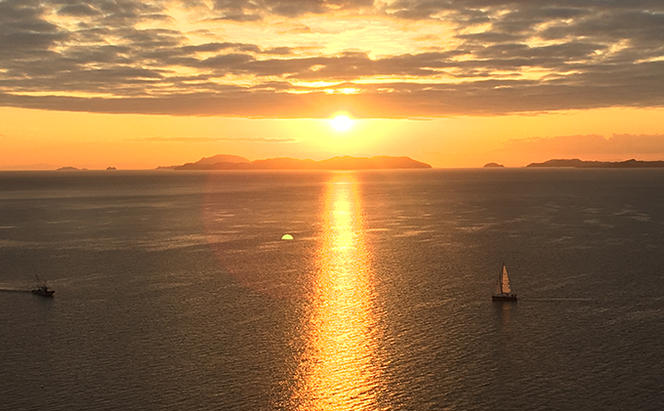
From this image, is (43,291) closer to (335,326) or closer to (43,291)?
(43,291)

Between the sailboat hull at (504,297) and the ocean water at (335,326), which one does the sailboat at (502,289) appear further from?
the ocean water at (335,326)

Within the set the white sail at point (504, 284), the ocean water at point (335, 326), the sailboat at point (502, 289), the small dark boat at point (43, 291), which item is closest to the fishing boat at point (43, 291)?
the small dark boat at point (43, 291)

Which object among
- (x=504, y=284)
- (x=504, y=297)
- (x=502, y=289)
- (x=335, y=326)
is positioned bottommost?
(x=335, y=326)

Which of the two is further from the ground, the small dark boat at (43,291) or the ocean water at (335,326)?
the small dark boat at (43,291)

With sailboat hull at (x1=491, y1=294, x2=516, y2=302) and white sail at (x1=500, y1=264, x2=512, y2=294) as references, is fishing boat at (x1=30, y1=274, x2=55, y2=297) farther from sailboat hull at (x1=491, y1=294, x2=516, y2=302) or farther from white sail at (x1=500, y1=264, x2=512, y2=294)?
white sail at (x1=500, y1=264, x2=512, y2=294)

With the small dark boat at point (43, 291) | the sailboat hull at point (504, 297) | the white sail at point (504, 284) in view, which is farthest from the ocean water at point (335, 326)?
the white sail at point (504, 284)

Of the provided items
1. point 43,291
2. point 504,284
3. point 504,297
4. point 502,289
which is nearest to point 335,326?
point 504,297

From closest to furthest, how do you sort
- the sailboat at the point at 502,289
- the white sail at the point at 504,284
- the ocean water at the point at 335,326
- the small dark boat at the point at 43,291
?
the ocean water at the point at 335,326
the sailboat at the point at 502,289
the white sail at the point at 504,284
the small dark boat at the point at 43,291

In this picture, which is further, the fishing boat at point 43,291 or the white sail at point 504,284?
the fishing boat at point 43,291

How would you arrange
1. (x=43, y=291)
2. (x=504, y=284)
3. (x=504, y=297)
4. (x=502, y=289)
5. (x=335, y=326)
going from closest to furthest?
(x=335, y=326) < (x=504, y=297) < (x=504, y=284) < (x=502, y=289) < (x=43, y=291)

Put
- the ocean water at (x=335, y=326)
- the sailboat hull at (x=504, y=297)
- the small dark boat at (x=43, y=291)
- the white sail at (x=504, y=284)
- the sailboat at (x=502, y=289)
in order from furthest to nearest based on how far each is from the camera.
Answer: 1. the small dark boat at (x=43, y=291)
2. the white sail at (x=504, y=284)
3. the sailboat at (x=502, y=289)
4. the sailboat hull at (x=504, y=297)
5. the ocean water at (x=335, y=326)

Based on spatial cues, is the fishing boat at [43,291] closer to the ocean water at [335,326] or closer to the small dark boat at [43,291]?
the small dark boat at [43,291]

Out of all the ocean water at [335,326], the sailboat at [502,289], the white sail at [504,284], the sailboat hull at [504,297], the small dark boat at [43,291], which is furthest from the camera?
the small dark boat at [43,291]

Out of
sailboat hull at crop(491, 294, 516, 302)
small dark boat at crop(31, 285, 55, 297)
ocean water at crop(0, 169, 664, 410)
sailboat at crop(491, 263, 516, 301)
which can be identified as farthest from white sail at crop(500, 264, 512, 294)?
small dark boat at crop(31, 285, 55, 297)
